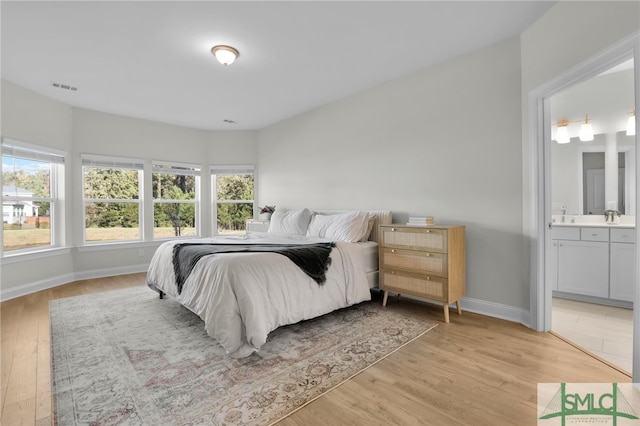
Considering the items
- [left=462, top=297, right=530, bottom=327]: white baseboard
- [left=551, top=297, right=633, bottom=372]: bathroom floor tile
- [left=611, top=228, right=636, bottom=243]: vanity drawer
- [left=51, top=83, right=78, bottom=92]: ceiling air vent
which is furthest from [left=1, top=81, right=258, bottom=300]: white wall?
[left=611, top=228, right=636, bottom=243]: vanity drawer

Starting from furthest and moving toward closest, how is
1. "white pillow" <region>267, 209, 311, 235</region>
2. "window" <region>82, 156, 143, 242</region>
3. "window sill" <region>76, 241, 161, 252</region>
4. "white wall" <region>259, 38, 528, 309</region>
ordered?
"window" <region>82, 156, 143, 242</region> < "window sill" <region>76, 241, 161, 252</region> < "white pillow" <region>267, 209, 311, 235</region> < "white wall" <region>259, 38, 528, 309</region>

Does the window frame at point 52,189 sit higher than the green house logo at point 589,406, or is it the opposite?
the window frame at point 52,189

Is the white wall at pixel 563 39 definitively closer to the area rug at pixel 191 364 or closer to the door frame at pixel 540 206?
the door frame at pixel 540 206

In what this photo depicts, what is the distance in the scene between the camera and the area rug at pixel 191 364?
1646mm

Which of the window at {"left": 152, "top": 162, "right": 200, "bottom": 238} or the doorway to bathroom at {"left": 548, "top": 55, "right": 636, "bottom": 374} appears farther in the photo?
the window at {"left": 152, "top": 162, "right": 200, "bottom": 238}

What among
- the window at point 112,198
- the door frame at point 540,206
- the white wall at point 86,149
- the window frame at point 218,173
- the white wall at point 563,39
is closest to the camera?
the white wall at point 563,39

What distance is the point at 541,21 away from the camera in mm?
2584

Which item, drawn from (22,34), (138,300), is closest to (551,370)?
(138,300)

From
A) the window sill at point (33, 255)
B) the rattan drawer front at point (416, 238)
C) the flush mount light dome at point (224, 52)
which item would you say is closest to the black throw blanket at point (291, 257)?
the rattan drawer front at point (416, 238)

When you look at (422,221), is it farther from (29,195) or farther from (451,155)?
(29,195)

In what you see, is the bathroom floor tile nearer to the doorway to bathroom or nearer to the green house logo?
the doorway to bathroom

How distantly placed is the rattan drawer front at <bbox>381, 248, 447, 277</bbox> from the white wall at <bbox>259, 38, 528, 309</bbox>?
493 millimetres

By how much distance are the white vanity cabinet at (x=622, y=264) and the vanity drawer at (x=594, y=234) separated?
58 mm

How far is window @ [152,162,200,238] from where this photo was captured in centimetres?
572
